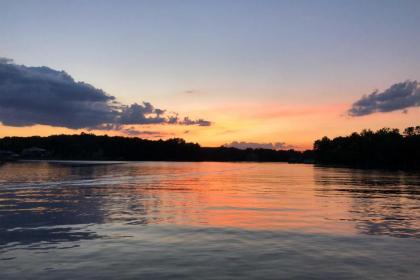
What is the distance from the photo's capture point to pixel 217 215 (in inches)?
1198

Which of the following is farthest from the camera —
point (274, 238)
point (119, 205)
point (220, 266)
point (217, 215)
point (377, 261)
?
point (119, 205)

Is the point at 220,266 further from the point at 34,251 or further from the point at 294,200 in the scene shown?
the point at 294,200

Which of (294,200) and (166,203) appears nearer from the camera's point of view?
(166,203)

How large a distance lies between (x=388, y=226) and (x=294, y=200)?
1558 cm

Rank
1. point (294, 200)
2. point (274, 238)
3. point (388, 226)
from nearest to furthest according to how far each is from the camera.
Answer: point (274, 238) < point (388, 226) < point (294, 200)

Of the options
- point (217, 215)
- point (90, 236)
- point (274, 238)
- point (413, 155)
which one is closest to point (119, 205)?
point (217, 215)

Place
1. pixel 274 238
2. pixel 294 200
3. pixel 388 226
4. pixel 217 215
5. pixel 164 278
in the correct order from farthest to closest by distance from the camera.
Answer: pixel 294 200, pixel 217 215, pixel 388 226, pixel 274 238, pixel 164 278

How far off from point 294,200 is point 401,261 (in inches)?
951

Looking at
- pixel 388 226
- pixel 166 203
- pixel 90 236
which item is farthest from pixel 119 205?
Result: pixel 388 226

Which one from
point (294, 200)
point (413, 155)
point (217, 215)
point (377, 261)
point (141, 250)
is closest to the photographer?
point (377, 261)

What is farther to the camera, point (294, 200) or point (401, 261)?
point (294, 200)

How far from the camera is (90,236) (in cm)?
2202

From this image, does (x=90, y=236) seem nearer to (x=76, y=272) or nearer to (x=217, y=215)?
(x=76, y=272)

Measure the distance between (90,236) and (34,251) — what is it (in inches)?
154
